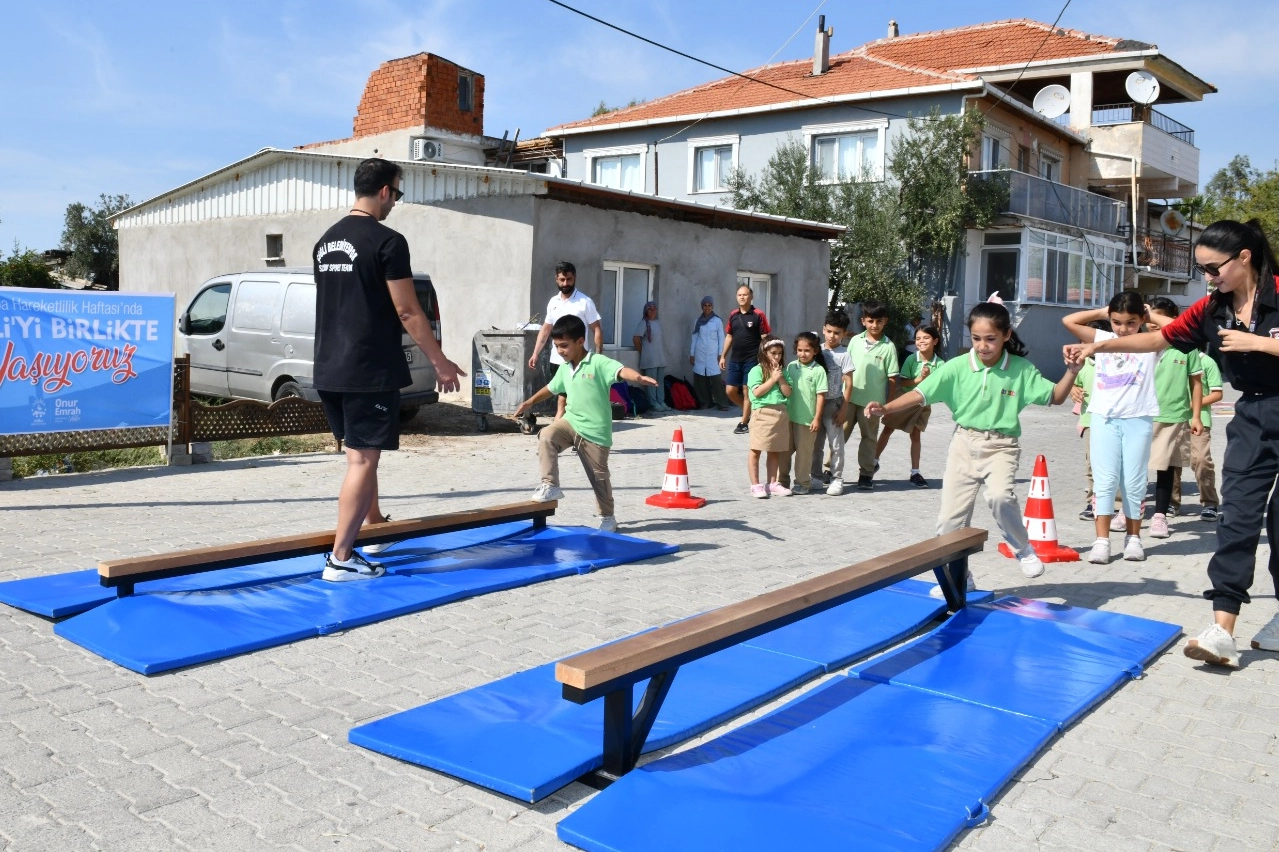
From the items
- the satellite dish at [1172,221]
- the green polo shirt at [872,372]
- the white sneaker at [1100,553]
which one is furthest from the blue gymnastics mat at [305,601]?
the satellite dish at [1172,221]

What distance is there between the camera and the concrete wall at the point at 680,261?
17109 millimetres

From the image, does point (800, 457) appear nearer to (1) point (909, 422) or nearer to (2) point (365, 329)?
(1) point (909, 422)

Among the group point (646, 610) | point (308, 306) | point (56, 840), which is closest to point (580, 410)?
point (646, 610)

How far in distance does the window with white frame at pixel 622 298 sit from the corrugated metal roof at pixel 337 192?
42.8 inches

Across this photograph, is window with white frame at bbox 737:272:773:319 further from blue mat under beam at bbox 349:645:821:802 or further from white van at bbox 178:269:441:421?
blue mat under beam at bbox 349:645:821:802

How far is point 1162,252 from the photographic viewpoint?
1662 inches

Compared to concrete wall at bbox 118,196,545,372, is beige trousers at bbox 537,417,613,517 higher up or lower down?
lower down

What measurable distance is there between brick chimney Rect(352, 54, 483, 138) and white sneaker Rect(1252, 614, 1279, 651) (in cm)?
2488

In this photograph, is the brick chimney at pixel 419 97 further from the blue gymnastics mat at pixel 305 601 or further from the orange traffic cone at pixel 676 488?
the blue gymnastics mat at pixel 305 601

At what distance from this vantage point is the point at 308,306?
14055 millimetres

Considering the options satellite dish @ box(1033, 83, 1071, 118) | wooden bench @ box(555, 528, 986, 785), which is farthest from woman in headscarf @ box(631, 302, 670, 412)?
satellite dish @ box(1033, 83, 1071, 118)

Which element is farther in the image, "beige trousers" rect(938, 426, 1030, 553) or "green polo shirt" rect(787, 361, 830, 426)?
"green polo shirt" rect(787, 361, 830, 426)

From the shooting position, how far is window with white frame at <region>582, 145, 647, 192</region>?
34062mm

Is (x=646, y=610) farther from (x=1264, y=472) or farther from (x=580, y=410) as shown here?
(x=1264, y=472)
